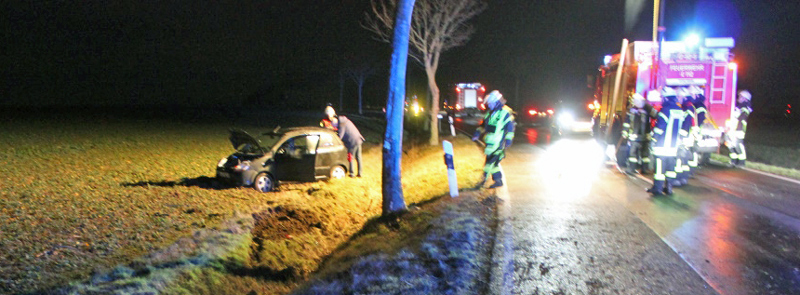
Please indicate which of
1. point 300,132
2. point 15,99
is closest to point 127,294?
point 300,132

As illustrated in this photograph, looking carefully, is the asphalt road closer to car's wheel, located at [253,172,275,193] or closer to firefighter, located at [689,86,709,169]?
firefighter, located at [689,86,709,169]

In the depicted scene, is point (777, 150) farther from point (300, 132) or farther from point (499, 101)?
point (300, 132)

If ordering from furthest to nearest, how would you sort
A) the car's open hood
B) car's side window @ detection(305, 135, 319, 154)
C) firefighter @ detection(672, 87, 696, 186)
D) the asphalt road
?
car's side window @ detection(305, 135, 319, 154) < the car's open hood < firefighter @ detection(672, 87, 696, 186) < the asphalt road

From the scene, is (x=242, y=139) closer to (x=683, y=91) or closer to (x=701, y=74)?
(x=683, y=91)

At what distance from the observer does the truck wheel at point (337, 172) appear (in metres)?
11.9

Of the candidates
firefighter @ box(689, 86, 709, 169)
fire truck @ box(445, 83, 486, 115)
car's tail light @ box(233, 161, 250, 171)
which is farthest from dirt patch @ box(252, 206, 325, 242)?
fire truck @ box(445, 83, 486, 115)

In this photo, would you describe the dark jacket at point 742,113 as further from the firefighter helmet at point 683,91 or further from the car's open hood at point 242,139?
the car's open hood at point 242,139

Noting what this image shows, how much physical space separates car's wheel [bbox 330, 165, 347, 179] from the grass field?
258 mm

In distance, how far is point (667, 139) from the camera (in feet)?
31.1

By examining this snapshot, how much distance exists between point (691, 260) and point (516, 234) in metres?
1.81

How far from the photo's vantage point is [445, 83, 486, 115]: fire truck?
3703 centimetres

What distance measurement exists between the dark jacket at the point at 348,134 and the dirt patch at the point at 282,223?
10.2 ft

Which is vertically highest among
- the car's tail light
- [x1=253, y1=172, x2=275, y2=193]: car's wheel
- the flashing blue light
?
the flashing blue light

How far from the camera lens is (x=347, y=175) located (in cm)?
1238
